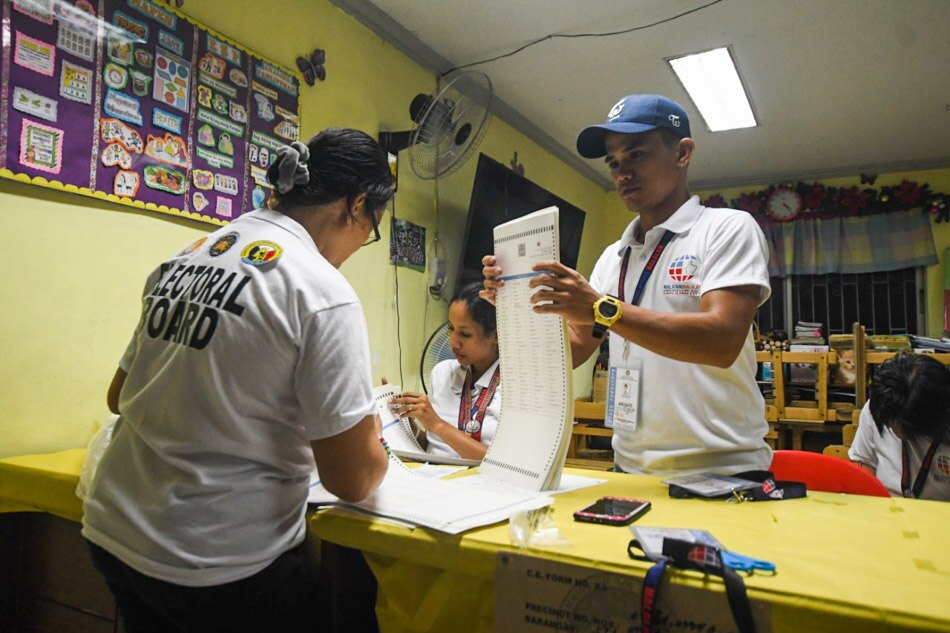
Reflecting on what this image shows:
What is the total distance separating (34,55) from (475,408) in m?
1.67

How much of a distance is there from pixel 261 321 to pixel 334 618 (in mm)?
552

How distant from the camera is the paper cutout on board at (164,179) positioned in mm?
2020

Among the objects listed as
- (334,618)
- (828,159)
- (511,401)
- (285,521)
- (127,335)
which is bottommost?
(334,618)

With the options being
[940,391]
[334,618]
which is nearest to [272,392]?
[334,618]

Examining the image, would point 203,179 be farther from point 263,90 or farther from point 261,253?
point 261,253

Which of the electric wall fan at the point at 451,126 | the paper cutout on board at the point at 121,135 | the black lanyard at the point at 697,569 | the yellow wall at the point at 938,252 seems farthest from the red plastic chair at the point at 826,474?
the yellow wall at the point at 938,252

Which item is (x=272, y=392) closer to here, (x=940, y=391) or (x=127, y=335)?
(x=127, y=335)

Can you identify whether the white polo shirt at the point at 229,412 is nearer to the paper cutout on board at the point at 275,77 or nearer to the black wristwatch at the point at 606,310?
the black wristwatch at the point at 606,310

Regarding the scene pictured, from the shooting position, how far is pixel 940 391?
233 centimetres

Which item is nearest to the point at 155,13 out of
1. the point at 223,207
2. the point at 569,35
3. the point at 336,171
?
the point at 223,207

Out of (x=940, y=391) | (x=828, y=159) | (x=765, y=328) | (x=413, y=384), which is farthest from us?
(x=765, y=328)

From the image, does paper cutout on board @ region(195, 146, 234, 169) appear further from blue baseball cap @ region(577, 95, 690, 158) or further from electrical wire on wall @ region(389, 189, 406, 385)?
blue baseball cap @ region(577, 95, 690, 158)

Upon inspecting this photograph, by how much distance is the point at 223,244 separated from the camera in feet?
3.33

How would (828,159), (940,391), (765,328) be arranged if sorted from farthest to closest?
1. (765,328)
2. (828,159)
3. (940,391)
